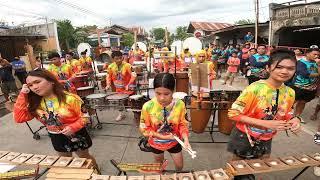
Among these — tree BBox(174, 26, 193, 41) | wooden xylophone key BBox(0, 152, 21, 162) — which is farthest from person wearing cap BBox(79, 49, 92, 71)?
tree BBox(174, 26, 193, 41)

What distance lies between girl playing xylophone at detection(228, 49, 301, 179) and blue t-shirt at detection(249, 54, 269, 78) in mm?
4212

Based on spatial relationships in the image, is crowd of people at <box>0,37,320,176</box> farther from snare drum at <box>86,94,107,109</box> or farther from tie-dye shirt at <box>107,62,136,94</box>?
tie-dye shirt at <box>107,62,136,94</box>

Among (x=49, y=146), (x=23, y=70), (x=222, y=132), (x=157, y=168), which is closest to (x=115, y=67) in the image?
(x=49, y=146)

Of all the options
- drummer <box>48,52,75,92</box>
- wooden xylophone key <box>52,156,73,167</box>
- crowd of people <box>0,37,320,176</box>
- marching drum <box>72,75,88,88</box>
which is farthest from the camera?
marching drum <box>72,75,88,88</box>

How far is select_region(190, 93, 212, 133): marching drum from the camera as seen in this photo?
15.9 ft

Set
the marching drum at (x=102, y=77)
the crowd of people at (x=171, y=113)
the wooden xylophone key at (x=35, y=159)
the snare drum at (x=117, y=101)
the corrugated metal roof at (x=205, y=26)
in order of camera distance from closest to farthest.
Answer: the crowd of people at (x=171, y=113)
the wooden xylophone key at (x=35, y=159)
the snare drum at (x=117, y=101)
the marching drum at (x=102, y=77)
the corrugated metal roof at (x=205, y=26)

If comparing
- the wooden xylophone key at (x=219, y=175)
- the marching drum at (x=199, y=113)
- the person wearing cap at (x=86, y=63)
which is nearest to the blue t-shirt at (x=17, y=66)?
the person wearing cap at (x=86, y=63)

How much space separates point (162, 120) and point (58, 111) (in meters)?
1.14

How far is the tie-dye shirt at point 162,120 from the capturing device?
8.80 ft

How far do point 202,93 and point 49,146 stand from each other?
10.6 feet

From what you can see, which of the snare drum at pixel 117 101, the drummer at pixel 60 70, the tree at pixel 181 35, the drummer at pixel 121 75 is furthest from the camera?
the tree at pixel 181 35

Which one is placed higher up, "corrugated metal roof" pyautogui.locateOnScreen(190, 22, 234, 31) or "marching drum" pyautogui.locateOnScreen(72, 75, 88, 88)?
"corrugated metal roof" pyautogui.locateOnScreen(190, 22, 234, 31)

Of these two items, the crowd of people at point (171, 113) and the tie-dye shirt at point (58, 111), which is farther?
the tie-dye shirt at point (58, 111)

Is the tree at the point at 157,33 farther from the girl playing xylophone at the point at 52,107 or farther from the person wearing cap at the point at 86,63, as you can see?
the girl playing xylophone at the point at 52,107
